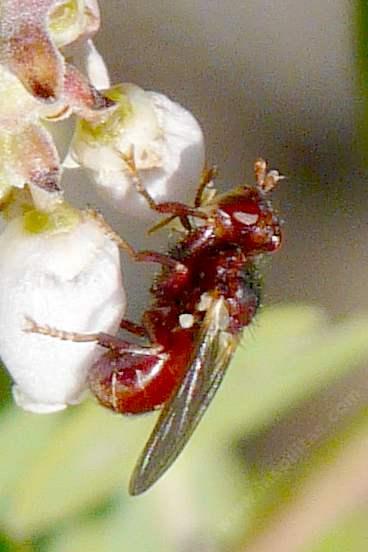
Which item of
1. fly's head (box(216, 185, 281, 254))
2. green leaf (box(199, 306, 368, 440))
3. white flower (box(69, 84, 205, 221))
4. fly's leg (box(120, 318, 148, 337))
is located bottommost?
green leaf (box(199, 306, 368, 440))

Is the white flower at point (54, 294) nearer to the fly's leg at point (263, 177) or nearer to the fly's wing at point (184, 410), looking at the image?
the fly's wing at point (184, 410)

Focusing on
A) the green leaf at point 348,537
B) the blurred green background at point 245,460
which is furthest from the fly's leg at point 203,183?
the green leaf at point 348,537

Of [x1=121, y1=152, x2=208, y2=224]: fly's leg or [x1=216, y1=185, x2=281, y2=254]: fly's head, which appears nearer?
[x1=121, y1=152, x2=208, y2=224]: fly's leg

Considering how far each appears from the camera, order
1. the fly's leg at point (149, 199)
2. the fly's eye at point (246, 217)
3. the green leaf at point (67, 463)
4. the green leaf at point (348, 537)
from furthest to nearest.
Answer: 1. the green leaf at point (348, 537)
2. the green leaf at point (67, 463)
3. the fly's eye at point (246, 217)
4. the fly's leg at point (149, 199)

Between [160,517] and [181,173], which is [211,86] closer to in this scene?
[160,517]

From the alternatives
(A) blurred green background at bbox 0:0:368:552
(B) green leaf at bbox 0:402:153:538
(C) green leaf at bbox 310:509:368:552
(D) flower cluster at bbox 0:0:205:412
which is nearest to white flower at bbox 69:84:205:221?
(D) flower cluster at bbox 0:0:205:412

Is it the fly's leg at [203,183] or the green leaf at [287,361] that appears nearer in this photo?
the fly's leg at [203,183]

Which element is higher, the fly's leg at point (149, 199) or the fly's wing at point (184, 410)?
the fly's leg at point (149, 199)

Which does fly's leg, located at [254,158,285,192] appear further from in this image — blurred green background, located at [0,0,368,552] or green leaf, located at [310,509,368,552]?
green leaf, located at [310,509,368,552]
